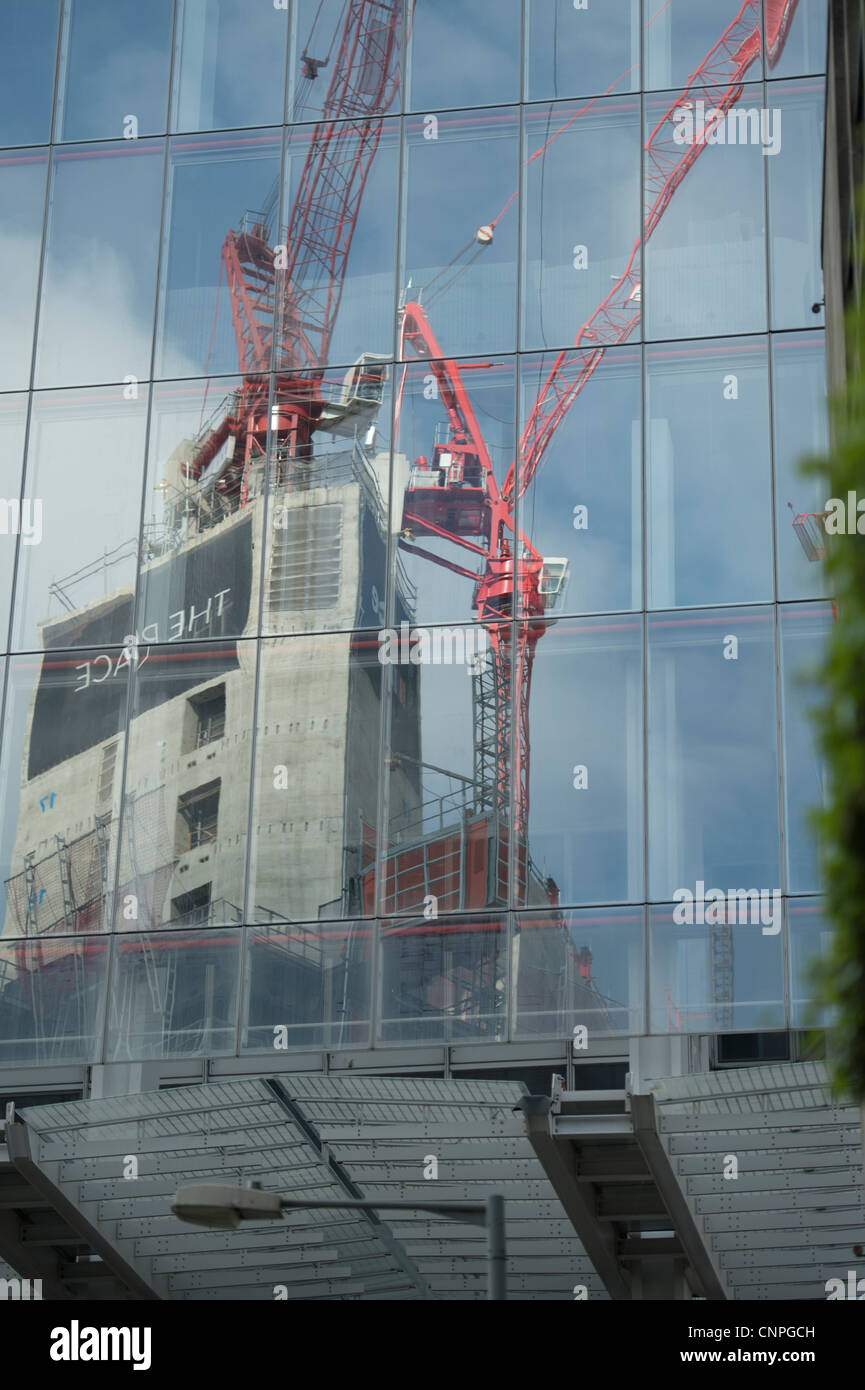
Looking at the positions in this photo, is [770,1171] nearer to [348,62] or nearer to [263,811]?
[263,811]

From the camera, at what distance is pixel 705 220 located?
23188 millimetres

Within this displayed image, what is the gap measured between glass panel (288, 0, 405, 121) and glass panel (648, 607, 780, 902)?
7.88m

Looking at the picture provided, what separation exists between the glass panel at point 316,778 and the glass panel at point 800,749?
4634 mm

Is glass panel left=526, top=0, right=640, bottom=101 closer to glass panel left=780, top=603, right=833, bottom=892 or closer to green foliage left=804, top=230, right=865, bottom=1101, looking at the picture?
glass panel left=780, top=603, right=833, bottom=892

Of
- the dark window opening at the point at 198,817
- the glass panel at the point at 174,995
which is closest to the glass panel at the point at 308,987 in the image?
the glass panel at the point at 174,995

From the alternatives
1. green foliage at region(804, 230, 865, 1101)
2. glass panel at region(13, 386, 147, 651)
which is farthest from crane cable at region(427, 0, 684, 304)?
green foliage at region(804, 230, 865, 1101)

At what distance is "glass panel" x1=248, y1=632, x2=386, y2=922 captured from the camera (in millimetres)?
21688

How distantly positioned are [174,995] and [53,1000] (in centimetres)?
149

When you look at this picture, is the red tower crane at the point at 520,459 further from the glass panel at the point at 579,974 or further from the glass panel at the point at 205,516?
the glass panel at the point at 205,516

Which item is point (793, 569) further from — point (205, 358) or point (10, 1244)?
point (10, 1244)

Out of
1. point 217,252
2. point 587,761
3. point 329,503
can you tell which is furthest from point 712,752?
point 217,252

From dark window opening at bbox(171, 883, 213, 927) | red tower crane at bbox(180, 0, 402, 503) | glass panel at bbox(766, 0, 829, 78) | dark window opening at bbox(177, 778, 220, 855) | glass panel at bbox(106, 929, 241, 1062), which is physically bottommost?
glass panel at bbox(106, 929, 241, 1062)

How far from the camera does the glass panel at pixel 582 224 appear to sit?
2308 centimetres

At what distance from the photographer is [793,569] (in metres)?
21.6
